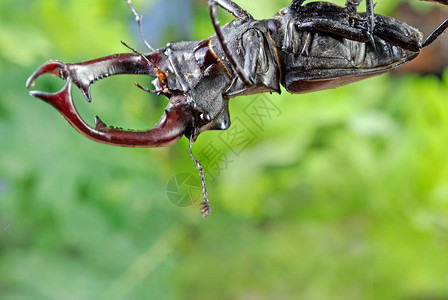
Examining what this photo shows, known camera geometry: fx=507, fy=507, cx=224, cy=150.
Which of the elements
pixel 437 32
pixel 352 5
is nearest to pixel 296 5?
pixel 352 5

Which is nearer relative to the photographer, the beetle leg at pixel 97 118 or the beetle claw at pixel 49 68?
the beetle leg at pixel 97 118

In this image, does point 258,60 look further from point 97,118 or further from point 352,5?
point 97,118

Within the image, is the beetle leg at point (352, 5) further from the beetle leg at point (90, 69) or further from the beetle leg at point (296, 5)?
the beetle leg at point (90, 69)

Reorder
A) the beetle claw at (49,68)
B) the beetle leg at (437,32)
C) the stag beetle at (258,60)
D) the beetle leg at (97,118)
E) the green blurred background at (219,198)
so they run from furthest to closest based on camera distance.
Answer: the green blurred background at (219,198) < the beetle leg at (437,32) < the stag beetle at (258,60) < the beetle claw at (49,68) < the beetle leg at (97,118)

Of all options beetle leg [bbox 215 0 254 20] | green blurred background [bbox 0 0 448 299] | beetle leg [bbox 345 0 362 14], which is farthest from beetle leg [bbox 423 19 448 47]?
green blurred background [bbox 0 0 448 299]

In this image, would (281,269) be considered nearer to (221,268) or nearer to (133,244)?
(221,268)

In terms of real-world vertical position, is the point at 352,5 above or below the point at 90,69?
above

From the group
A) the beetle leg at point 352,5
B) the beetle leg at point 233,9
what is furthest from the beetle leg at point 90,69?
the beetle leg at point 352,5
